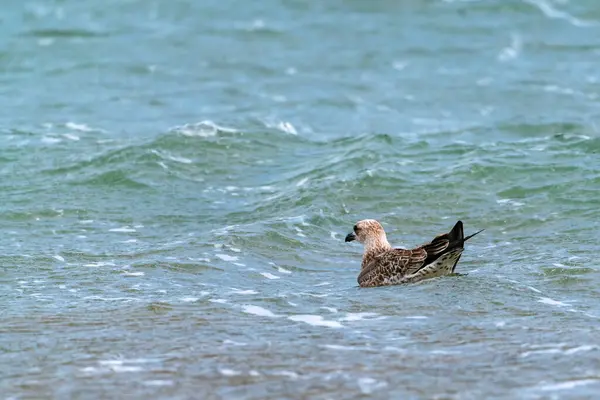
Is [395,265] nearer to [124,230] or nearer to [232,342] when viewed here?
[232,342]

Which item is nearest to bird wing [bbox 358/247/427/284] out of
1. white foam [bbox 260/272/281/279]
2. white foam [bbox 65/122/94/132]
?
white foam [bbox 260/272/281/279]

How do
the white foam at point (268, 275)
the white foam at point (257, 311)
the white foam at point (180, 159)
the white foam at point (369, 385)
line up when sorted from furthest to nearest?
the white foam at point (180, 159) → the white foam at point (268, 275) → the white foam at point (257, 311) → the white foam at point (369, 385)

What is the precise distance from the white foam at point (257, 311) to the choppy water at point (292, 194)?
0.09 feet

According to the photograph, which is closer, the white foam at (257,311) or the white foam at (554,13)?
the white foam at (257,311)

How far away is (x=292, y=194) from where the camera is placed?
1431 cm

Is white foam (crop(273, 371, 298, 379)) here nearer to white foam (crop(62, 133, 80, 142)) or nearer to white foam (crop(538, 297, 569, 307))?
white foam (crop(538, 297, 569, 307))

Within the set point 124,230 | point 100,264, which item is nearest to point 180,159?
point 124,230

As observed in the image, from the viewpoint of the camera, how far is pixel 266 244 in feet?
38.4

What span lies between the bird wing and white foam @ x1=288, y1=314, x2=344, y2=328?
65.8 inches

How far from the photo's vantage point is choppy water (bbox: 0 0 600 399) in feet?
23.4

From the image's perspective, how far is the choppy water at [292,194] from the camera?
23.4ft

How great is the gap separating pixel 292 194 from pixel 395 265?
167 inches

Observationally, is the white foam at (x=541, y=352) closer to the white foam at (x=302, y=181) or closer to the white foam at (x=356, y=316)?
the white foam at (x=356, y=316)

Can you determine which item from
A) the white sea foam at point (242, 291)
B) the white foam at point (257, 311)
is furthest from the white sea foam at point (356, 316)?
the white sea foam at point (242, 291)
